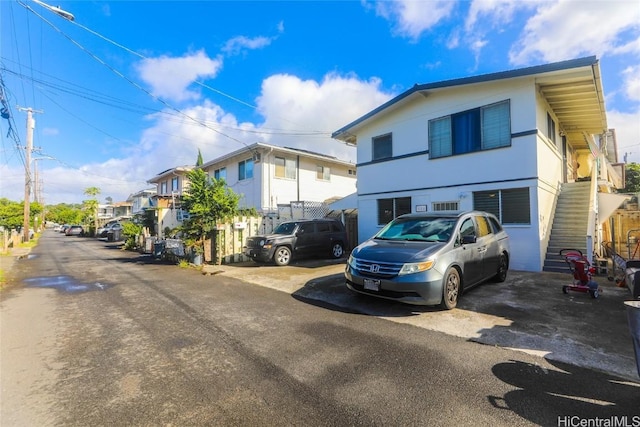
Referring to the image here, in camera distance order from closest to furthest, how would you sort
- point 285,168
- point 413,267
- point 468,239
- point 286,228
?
point 413,267
point 468,239
point 286,228
point 285,168

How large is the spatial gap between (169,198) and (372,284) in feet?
79.6

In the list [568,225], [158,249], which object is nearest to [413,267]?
[568,225]

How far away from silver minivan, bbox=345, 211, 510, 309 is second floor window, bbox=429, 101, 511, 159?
4.32m

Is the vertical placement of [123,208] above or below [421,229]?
above

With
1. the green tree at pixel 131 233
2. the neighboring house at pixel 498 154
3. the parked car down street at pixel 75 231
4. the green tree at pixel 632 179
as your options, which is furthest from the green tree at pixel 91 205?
the green tree at pixel 632 179

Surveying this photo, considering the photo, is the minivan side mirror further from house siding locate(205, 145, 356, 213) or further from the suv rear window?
house siding locate(205, 145, 356, 213)

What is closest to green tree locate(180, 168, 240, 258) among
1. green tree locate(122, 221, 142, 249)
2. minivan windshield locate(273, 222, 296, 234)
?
minivan windshield locate(273, 222, 296, 234)

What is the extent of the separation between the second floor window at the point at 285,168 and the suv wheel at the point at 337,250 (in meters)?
7.34

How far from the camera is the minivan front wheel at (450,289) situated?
17.4ft

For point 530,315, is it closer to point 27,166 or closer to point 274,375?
point 274,375

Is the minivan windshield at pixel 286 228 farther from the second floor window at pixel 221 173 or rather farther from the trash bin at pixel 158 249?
the second floor window at pixel 221 173

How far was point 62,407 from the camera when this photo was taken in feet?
9.20

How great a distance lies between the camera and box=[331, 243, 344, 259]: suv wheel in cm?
1270

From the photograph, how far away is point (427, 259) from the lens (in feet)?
17.0
